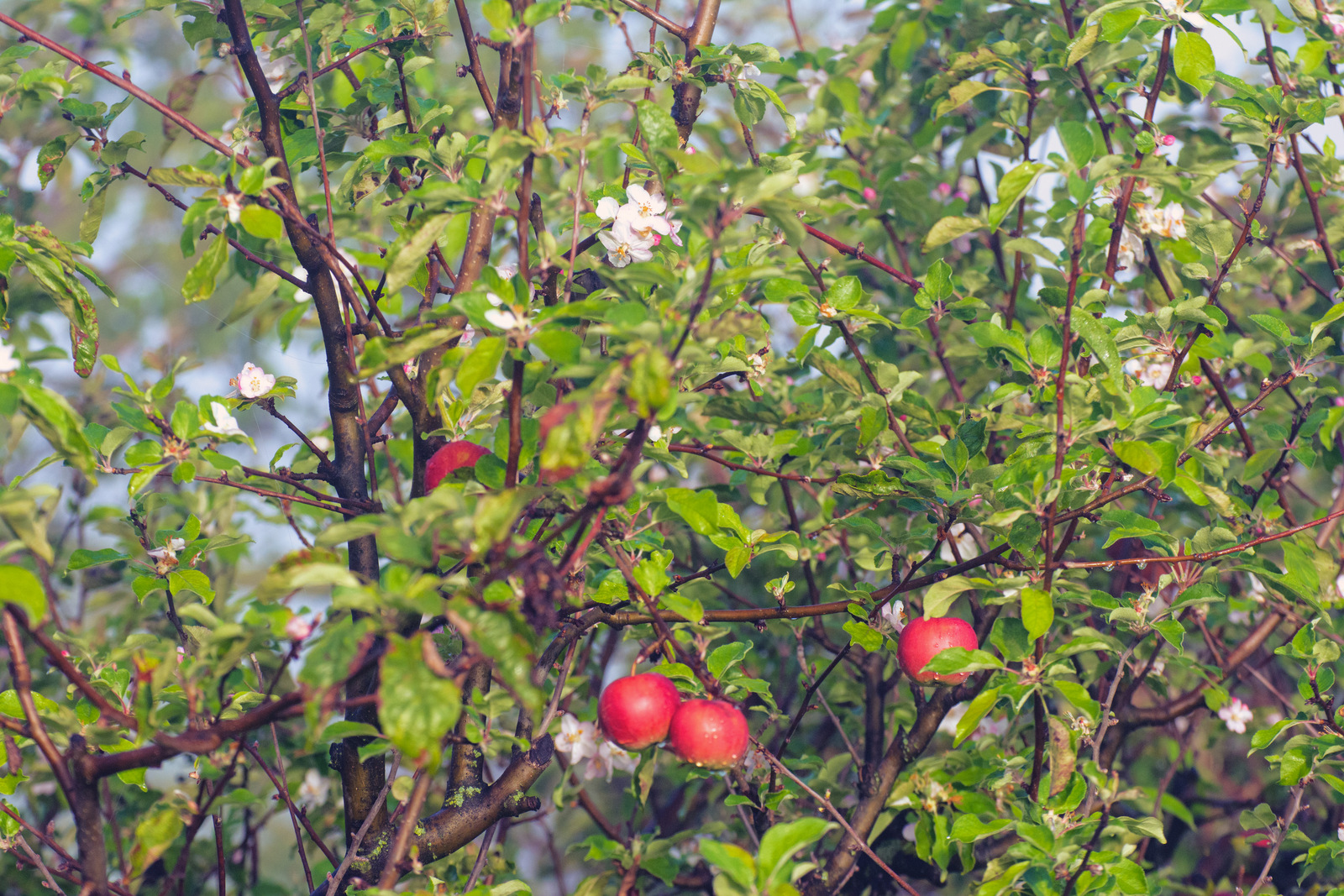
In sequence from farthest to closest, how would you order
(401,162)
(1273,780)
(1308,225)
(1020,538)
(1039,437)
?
(1273,780)
(1308,225)
(401,162)
(1039,437)
(1020,538)

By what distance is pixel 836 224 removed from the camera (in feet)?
10.3

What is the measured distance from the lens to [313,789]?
280cm

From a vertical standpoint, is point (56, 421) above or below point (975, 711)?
above

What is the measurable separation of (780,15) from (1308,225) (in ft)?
13.0

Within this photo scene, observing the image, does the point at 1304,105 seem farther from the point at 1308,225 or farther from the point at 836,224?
the point at 836,224

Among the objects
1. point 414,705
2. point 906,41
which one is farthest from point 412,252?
point 906,41

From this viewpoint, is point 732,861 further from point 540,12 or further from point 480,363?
point 540,12

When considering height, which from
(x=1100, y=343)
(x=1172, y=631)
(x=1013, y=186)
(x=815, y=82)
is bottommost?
(x=1172, y=631)

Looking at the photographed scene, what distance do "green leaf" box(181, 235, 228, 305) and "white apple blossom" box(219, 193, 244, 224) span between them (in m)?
0.03

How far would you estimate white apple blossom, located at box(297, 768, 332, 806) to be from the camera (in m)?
2.76

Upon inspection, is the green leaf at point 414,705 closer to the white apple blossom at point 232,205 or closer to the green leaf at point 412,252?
the green leaf at point 412,252

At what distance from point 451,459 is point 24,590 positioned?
733mm

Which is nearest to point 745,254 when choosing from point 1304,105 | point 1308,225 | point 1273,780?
point 1304,105

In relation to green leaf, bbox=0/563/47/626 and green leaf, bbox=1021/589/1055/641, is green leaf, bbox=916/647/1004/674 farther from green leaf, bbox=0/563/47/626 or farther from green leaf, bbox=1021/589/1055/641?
green leaf, bbox=0/563/47/626
